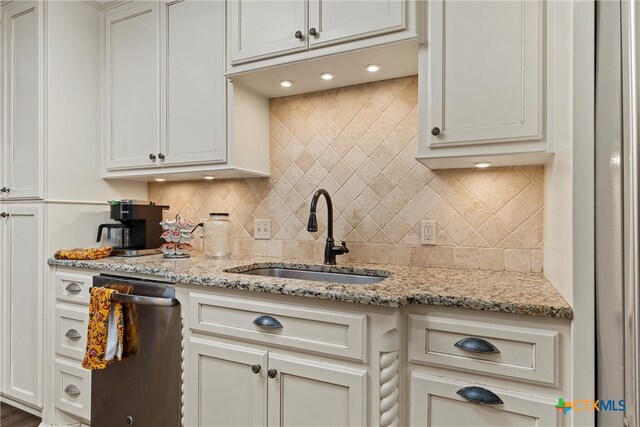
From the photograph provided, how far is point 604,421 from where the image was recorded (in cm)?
96

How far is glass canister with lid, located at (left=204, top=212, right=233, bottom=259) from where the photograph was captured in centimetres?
212

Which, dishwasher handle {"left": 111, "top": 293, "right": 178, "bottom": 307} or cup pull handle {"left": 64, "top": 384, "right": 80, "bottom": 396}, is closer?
dishwasher handle {"left": 111, "top": 293, "right": 178, "bottom": 307}

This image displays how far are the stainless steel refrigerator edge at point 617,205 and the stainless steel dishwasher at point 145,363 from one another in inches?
58.4

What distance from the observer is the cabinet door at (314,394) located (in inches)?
46.9

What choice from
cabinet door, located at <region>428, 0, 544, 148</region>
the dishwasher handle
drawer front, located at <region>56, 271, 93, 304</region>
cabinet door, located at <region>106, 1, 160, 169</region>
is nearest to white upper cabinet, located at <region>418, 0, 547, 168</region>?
cabinet door, located at <region>428, 0, 544, 148</region>

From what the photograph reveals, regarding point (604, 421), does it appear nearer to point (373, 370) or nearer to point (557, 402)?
point (557, 402)

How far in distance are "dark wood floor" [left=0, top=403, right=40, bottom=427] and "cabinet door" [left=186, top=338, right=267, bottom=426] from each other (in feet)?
4.28

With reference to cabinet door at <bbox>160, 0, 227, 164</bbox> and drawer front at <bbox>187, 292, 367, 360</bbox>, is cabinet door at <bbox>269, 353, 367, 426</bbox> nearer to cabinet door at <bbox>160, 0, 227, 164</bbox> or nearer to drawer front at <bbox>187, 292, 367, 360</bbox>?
drawer front at <bbox>187, 292, 367, 360</bbox>

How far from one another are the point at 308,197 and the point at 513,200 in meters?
1.02

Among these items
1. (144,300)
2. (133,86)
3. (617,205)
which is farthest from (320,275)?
(133,86)

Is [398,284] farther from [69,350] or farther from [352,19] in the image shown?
[69,350]

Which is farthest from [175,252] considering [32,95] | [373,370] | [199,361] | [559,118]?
[559,118]

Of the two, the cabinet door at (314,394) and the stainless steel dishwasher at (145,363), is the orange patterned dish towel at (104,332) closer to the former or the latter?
the stainless steel dishwasher at (145,363)

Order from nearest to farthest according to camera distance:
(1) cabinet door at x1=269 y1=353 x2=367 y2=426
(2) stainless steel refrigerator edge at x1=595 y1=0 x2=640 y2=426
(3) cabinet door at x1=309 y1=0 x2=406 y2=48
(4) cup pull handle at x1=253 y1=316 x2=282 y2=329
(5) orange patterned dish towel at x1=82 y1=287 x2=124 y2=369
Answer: (2) stainless steel refrigerator edge at x1=595 y1=0 x2=640 y2=426
(1) cabinet door at x1=269 y1=353 x2=367 y2=426
(4) cup pull handle at x1=253 y1=316 x2=282 y2=329
(3) cabinet door at x1=309 y1=0 x2=406 y2=48
(5) orange patterned dish towel at x1=82 y1=287 x2=124 y2=369
